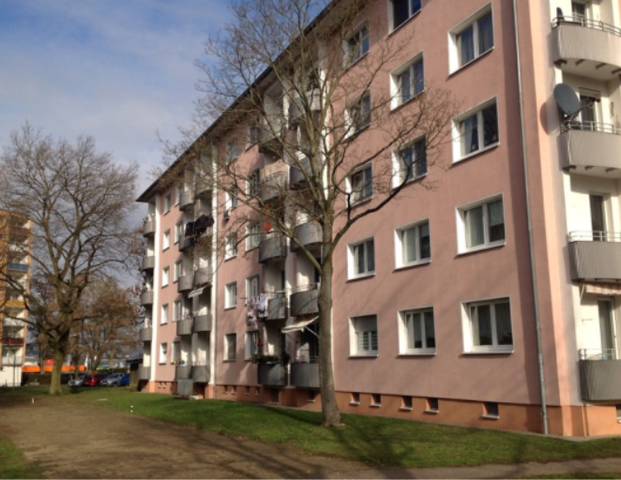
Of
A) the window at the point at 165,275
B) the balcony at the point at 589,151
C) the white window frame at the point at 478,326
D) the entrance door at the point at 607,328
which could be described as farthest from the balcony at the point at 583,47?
the window at the point at 165,275

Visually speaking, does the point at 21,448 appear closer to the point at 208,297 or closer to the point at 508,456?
the point at 508,456

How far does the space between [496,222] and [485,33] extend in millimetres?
5913

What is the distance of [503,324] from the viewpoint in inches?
746

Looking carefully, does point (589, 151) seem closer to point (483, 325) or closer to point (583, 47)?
point (583, 47)

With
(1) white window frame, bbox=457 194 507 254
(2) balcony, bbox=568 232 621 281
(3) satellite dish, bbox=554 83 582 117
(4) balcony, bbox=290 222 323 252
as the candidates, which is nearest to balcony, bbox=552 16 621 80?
(3) satellite dish, bbox=554 83 582 117

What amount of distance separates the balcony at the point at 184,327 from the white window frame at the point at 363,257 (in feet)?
61.9

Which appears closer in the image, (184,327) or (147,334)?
(184,327)

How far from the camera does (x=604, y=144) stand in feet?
58.3

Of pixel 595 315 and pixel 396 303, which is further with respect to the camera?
pixel 396 303

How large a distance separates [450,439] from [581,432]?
3.25 metres

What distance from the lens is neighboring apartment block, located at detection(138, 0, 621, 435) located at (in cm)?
1723

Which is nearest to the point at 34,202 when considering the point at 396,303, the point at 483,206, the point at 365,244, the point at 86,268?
the point at 86,268

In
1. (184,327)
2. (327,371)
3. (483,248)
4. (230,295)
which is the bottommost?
(327,371)

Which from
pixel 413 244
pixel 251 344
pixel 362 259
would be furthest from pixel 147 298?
pixel 413 244
